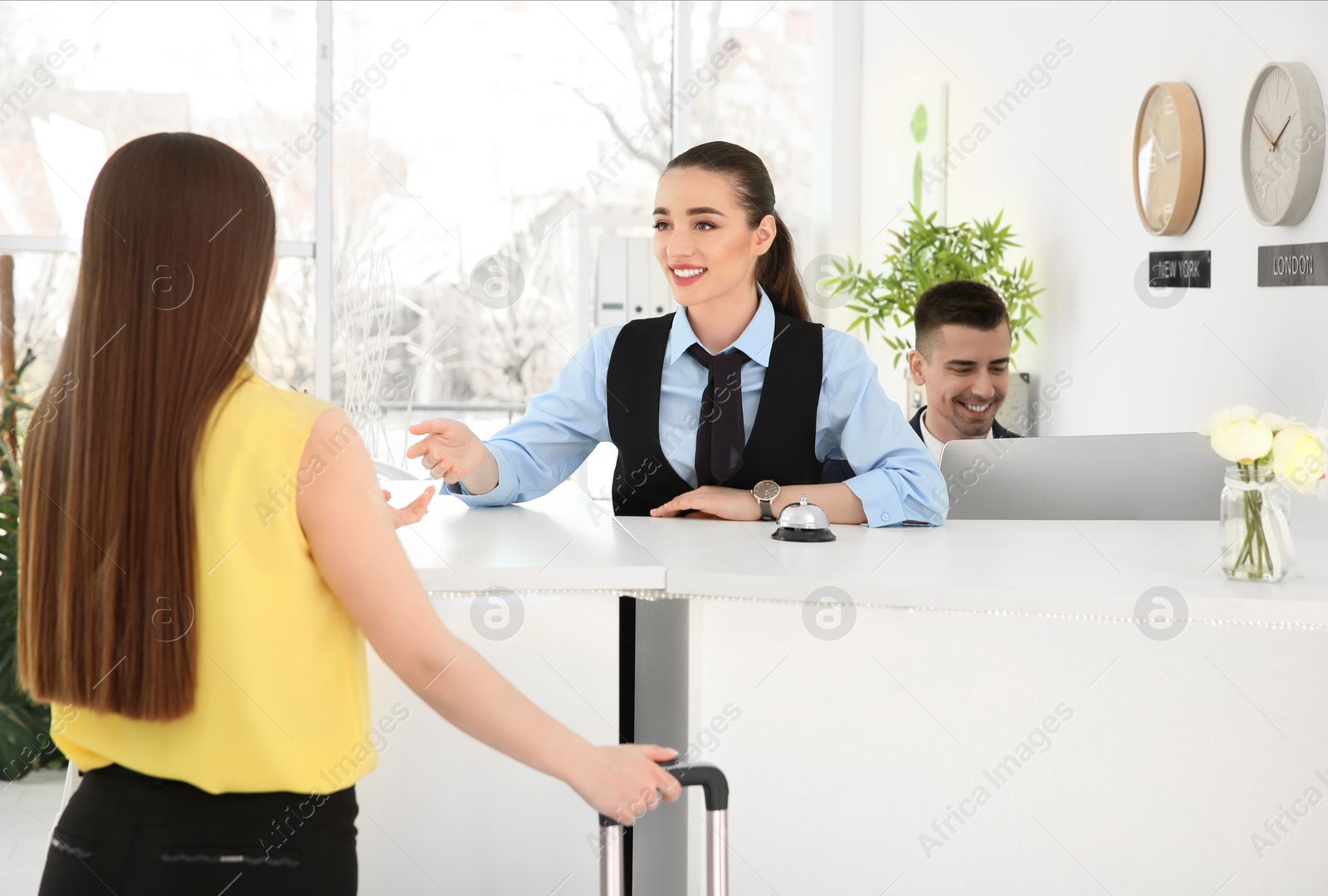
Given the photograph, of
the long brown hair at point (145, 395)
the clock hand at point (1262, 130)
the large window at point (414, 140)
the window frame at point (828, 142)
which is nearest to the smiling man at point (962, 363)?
the clock hand at point (1262, 130)

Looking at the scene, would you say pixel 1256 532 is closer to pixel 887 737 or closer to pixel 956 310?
pixel 887 737

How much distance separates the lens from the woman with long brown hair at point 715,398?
83.7 inches

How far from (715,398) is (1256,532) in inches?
36.9

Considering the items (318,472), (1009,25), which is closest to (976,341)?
(1009,25)

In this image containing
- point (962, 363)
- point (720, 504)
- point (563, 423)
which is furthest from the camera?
point (962, 363)

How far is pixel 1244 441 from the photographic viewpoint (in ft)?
5.15

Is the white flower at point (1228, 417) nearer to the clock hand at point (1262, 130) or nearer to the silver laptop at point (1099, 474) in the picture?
the silver laptop at point (1099, 474)

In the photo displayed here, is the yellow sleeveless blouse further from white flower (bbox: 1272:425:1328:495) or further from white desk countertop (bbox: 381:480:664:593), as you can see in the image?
white flower (bbox: 1272:425:1328:495)

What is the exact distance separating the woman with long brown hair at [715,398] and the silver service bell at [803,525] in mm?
206

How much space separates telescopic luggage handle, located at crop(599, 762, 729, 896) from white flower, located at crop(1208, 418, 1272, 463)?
857 mm

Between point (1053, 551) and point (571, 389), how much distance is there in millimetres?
956

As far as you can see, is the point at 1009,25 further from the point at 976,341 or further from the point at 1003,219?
the point at 976,341

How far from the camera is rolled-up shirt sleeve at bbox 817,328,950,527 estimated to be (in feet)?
6.66

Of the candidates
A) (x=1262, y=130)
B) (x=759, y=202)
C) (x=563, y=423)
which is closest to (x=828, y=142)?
(x=1262, y=130)
